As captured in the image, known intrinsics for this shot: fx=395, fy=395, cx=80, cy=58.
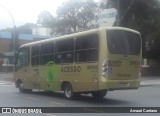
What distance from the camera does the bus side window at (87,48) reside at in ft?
52.4

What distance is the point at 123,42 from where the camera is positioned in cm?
1627

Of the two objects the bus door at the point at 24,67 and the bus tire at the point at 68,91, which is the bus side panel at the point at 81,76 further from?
the bus door at the point at 24,67

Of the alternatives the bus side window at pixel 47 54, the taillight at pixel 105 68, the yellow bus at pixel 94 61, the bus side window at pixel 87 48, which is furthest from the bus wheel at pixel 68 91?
the taillight at pixel 105 68

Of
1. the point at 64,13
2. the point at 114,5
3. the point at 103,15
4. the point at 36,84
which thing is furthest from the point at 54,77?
the point at 103,15

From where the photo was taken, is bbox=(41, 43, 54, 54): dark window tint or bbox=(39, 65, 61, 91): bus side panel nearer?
bbox=(39, 65, 61, 91): bus side panel

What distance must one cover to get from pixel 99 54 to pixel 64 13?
41.2 metres

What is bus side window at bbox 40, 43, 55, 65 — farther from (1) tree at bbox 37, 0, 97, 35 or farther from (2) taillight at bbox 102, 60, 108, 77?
(1) tree at bbox 37, 0, 97, 35

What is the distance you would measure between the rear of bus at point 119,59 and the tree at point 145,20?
2722 cm

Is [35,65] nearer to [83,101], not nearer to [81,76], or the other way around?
[81,76]

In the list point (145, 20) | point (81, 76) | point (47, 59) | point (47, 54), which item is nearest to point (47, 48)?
point (47, 54)

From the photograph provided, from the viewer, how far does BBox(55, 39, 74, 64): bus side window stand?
17578 mm

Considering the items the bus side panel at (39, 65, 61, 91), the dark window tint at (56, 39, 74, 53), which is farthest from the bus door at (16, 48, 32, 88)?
the dark window tint at (56, 39, 74, 53)

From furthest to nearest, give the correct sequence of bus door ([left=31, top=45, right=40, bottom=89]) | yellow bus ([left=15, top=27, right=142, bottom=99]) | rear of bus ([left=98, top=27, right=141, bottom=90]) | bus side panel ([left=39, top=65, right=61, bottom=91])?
bus door ([left=31, top=45, right=40, bottom=89]) → bus side panel ([left=39, top=65, right=61, bottom=91]) → yellow bus ([left=15, top=27, right=142, bottom=99]) → rear of bus ([left=98, top=27, right=141, bottom=90])

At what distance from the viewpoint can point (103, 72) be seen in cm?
1547
